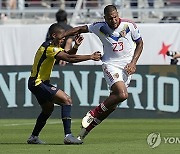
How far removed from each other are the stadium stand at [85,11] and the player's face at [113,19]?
37.6 feet

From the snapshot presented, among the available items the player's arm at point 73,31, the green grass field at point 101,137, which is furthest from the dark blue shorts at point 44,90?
the player's arm at point 73,31

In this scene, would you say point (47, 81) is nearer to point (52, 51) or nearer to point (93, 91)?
point (52, 51)

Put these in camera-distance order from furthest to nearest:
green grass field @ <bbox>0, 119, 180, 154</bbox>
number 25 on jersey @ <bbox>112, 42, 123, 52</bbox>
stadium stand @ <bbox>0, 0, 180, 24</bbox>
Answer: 1. stadium stand @ <bbox>0, 0, 180, 24</bbox>
2. number 25 on jersey @ <bbox>112, 42, 123, 52</bbox>
3. green grass field @ <bbox>0, 119, 180, 154</bbox>

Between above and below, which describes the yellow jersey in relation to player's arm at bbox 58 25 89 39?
below

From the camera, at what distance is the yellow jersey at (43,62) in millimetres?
13305

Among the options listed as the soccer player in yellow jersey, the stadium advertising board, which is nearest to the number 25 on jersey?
the soccer player in yellow jersey

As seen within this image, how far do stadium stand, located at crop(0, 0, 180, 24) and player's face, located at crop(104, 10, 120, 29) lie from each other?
451 inches

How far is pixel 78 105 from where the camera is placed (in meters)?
20.4

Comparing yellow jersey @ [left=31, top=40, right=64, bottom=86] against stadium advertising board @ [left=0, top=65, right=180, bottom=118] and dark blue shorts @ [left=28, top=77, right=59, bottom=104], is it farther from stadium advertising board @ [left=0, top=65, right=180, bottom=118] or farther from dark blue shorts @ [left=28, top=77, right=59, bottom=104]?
→ stadium advertising board @ [left=0, top=65, right=180, bottom=118]

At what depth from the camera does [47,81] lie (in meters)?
13.6

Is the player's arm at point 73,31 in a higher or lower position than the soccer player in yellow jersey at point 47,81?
higher

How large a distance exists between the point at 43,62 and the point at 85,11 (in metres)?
11.9

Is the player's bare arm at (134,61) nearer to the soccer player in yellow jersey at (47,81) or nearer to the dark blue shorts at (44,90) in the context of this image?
the soccer player in yellow jersey at (47,81)

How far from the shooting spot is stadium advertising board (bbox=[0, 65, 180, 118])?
66.2 feet
